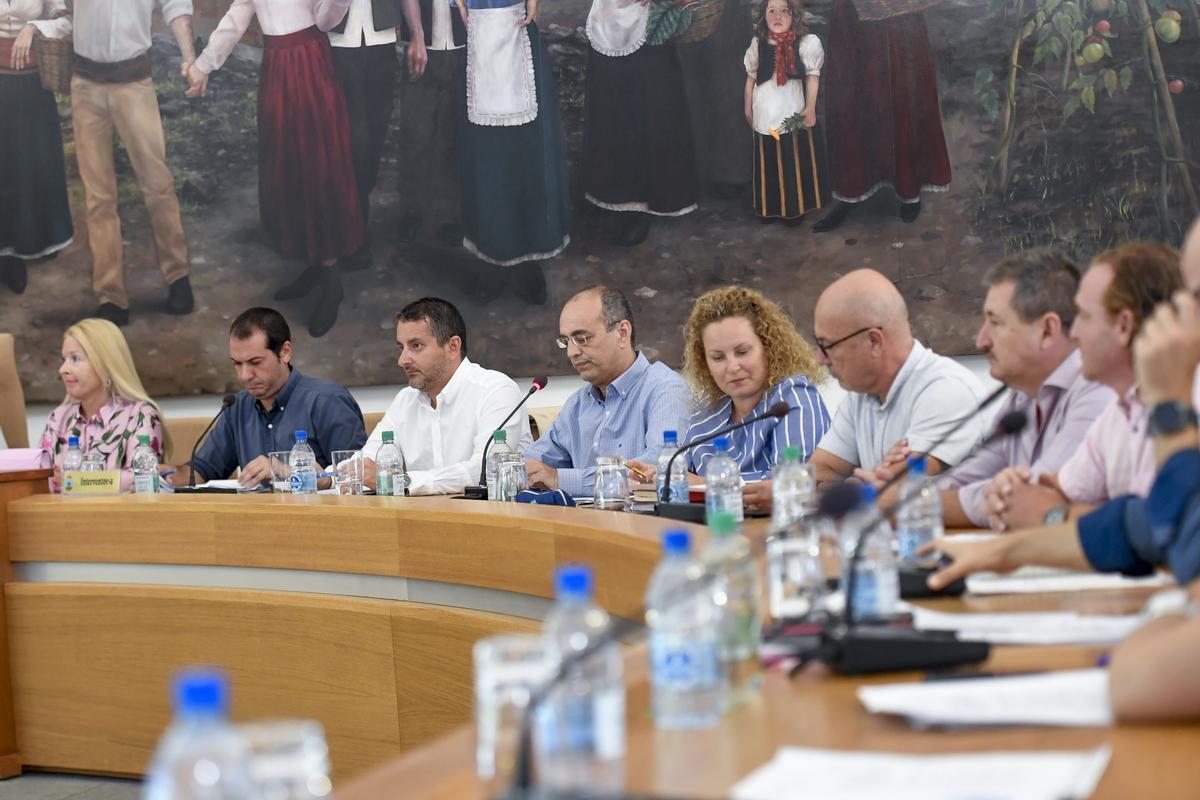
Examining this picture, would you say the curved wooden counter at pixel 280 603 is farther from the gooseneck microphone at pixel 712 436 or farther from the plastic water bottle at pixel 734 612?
the plastic water bottle at pixel 734 612

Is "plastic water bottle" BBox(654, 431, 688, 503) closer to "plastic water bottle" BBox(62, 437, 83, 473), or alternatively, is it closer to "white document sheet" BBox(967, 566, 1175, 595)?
"white document sheet" BBox(967, 566, 1175, 595)

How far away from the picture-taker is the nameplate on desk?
4016 mm

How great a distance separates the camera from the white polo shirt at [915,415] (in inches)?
120

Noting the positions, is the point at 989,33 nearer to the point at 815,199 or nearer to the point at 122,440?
the point at 815,199

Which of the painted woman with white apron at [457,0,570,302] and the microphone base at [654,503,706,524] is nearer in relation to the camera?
the microphone base at [654,503,706,524]

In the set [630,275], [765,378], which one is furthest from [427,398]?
[765,378]

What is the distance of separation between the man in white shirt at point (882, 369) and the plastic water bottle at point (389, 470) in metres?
1.45

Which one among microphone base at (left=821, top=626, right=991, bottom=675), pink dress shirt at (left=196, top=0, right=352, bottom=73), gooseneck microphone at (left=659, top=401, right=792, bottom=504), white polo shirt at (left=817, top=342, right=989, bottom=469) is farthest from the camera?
pink dress shirt at (left=196, top=0, right=352, bottom=73)

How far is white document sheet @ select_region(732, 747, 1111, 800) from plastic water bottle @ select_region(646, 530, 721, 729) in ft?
0.52

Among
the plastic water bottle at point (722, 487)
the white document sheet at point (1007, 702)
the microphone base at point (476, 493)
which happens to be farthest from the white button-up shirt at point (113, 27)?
the white document sheet at point (1007, 702)

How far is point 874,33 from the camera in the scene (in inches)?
195

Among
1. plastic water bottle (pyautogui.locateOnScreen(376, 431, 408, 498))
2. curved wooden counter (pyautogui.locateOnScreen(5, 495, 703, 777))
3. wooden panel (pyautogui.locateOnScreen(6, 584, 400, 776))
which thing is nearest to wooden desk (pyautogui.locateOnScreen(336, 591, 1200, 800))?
curved wooden counter (pyautogui.locateOnScreen(5, 495, 703, 777))

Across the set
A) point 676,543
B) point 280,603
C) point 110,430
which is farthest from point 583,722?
point 110,430

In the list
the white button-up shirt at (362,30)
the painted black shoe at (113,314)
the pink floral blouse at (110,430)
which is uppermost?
the white button-up shirt at (362,30)
